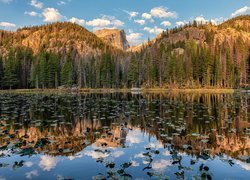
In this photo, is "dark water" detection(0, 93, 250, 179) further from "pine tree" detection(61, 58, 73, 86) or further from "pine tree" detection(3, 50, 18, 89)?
"pine tree" detection(61, 58, 73, 86)

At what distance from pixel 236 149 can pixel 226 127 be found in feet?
19.4

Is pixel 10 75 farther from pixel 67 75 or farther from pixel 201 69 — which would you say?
pixel 201 69

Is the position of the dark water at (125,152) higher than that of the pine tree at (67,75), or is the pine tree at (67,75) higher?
the pine tree at (67,75)

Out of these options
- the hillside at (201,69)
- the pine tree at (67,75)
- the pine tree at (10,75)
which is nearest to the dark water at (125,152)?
the hillside at (201,69)

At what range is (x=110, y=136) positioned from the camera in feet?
52.3

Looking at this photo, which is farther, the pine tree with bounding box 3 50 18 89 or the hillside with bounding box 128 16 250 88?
the pine tree with bounding box 3 50 18 89

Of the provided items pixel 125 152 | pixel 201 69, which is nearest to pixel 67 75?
pixel 201 69

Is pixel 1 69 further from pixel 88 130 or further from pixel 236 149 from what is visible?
pixel 236 149

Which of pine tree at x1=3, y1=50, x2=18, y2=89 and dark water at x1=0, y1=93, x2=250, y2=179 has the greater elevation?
Result: pine tree at x1=3, y1=50, x2=18, y2=89

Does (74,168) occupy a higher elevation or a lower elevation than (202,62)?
lower

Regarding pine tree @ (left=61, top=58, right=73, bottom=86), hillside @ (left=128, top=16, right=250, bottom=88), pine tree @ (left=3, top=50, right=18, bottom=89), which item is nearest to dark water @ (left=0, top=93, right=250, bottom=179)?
hillside @ (left=128, top=16, right=250, bottom=88)

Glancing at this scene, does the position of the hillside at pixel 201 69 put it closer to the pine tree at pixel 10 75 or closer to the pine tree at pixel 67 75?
the pine tree at pixel 67 75

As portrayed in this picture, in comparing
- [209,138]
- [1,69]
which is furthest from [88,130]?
[1,69]

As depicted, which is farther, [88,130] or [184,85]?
[184,85]
